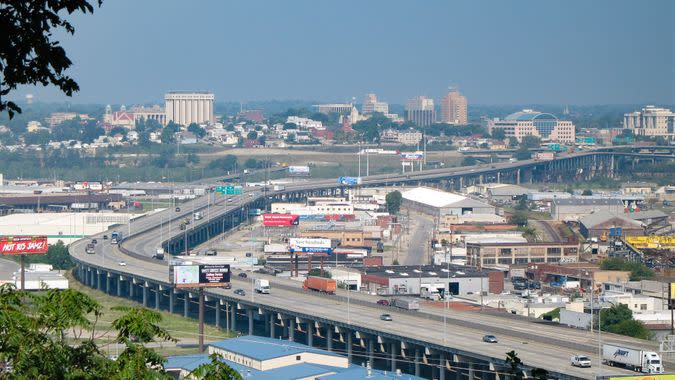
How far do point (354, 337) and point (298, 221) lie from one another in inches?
1904

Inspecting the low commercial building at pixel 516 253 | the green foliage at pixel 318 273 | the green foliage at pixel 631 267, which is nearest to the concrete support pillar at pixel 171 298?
the green foliage at pixel 318 273

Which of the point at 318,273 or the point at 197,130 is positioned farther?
the point at 197,130

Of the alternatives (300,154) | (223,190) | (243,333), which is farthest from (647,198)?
(243,333)

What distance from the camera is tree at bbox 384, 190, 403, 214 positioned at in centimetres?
10931

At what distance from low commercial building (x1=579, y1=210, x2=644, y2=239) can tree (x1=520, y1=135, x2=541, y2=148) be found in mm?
85349

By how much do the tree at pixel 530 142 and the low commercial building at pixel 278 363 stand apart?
5448 inches

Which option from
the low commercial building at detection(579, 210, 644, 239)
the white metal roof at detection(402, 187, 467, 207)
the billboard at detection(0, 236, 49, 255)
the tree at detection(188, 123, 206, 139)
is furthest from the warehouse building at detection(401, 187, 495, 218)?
the tree at detection(188, 123, 206, 139)

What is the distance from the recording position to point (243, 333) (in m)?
52.9

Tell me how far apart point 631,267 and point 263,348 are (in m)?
33.3

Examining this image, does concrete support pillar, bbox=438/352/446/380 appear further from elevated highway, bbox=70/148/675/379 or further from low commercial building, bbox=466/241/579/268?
low commercial building, bbox=466/241/579/268

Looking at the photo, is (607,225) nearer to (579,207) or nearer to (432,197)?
(579,207)

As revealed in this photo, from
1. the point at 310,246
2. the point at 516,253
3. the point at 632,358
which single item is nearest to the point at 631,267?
the point at 516,253

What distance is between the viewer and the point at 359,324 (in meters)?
47.2

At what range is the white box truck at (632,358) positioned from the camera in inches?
1391
